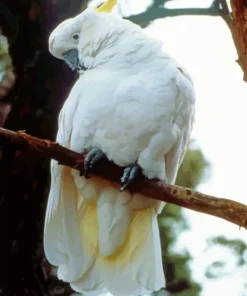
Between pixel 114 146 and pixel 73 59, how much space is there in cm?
30

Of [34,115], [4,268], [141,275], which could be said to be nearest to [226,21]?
[34,115]

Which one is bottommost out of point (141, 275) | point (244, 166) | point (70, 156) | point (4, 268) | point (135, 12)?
point (4, 268)

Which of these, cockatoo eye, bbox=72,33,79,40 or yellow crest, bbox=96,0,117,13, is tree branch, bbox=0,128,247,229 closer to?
cockatoo eye, bbox=72,33,79,40

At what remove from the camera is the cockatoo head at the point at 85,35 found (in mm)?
1988

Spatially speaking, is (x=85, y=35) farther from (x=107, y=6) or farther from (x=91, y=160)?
(x=91, y=160)

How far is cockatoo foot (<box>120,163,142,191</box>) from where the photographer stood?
1879mm

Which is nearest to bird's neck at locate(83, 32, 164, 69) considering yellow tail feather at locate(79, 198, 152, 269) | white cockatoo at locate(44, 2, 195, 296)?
white cockatoo at locate(44, 2, 195, 296)

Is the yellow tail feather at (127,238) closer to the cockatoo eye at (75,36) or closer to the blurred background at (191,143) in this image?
the blurred background at (191,143)

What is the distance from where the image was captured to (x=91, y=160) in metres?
1.87

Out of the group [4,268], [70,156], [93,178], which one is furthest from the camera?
[4,268]

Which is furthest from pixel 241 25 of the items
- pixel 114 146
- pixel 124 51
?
pixel 114 146

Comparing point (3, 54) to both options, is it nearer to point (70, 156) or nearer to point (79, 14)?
point (79, 14)

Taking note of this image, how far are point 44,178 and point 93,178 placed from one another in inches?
10.7

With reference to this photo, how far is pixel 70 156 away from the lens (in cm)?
180
